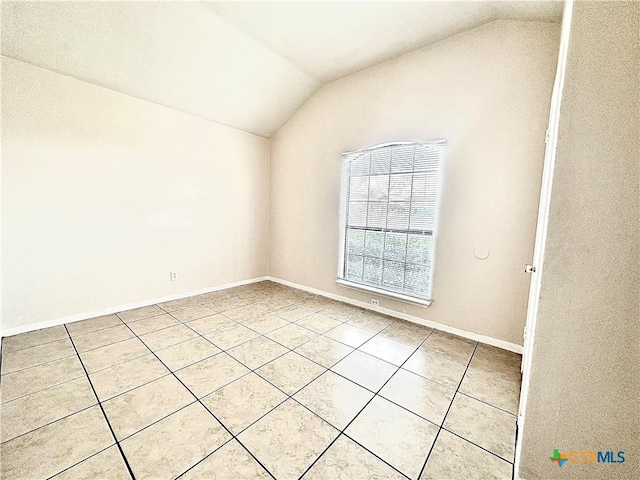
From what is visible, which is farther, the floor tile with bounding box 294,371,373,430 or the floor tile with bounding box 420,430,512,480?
the floor tile with bounding box 294,371,373,430

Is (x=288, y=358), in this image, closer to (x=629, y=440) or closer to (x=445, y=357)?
(x=445, y=357)

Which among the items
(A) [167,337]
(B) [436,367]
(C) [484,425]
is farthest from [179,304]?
(C) [484,425]

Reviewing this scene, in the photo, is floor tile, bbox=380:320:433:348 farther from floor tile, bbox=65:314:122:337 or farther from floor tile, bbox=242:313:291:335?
floor tile, bbox=65:314:122:337

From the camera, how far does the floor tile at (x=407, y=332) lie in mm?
2545

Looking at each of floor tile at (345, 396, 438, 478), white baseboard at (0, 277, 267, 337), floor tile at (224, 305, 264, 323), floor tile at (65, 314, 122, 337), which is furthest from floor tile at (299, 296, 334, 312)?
floor tile at (65, 314, 122, 337)

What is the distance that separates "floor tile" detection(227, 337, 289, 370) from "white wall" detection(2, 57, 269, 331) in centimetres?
184

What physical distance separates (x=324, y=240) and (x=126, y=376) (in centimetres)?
269

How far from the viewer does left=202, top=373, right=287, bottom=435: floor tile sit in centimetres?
150

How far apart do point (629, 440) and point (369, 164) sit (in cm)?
299

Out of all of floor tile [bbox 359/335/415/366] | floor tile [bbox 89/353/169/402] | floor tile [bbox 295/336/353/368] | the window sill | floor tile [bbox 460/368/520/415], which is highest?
the window sill

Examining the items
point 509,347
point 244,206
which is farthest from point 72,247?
point 509,347

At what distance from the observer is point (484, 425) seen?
1.51m

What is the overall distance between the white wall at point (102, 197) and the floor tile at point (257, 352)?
1.84 metres

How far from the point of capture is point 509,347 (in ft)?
7.80
